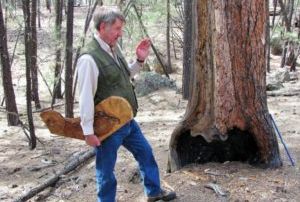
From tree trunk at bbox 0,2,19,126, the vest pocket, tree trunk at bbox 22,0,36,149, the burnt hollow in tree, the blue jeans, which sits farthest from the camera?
tree trunk at bbox 0,2,19,126

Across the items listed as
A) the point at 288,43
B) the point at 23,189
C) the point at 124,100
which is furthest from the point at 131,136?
the point at 288,43

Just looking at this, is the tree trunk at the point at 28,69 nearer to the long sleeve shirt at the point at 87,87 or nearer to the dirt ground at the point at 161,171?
the dirt ground at the point at 161,171

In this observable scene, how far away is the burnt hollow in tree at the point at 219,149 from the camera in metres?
4.67

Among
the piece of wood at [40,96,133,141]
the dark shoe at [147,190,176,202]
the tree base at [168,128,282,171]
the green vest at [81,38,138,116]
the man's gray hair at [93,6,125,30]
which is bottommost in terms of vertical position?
the dark shoe at [147,190,176,202]

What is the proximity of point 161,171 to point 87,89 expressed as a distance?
1871mm

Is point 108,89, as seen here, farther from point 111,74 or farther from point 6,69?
point 6,69

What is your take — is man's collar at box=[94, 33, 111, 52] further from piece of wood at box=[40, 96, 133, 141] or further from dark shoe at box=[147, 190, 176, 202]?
dark shoe at box=[147, 190, 176, 202]

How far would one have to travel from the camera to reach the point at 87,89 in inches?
143

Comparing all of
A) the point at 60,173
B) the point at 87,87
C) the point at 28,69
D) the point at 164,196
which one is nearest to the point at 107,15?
the point at 87,87

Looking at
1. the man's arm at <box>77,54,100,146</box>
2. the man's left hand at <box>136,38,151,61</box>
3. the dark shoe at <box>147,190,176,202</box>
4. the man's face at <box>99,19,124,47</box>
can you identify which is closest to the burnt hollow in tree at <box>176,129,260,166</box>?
the dark shoe at <box>147,190,176,202</box>

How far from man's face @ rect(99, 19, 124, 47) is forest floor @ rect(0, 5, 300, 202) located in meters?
1.64

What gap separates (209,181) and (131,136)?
0.95m

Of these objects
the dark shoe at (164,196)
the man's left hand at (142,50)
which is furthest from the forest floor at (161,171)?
the man's left hand at (142,50)

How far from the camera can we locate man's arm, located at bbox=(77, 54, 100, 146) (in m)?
3.62
